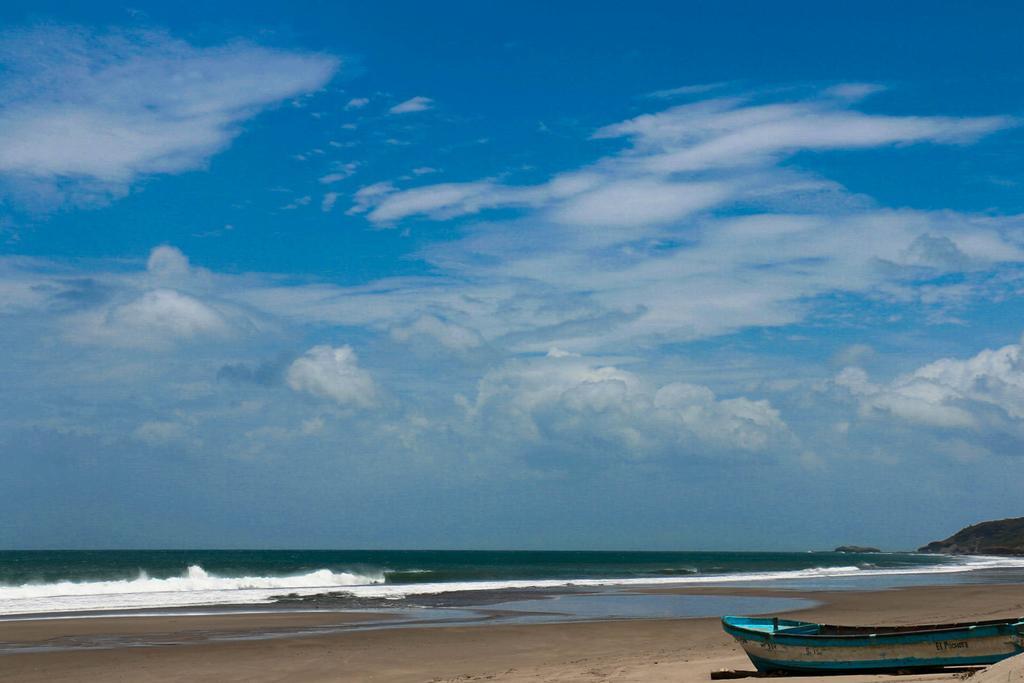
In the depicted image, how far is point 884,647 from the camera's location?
1373 cm

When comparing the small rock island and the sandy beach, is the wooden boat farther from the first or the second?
the small rock island

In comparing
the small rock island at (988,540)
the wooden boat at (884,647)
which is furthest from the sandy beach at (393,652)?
the small rock island at (988,540)

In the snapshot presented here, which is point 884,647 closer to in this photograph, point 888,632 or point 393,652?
point 888,632

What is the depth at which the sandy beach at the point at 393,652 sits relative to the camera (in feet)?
55.8

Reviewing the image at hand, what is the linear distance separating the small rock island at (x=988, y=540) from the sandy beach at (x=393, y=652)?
133 meters

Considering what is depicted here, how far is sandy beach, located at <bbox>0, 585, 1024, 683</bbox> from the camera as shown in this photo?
17.0 m

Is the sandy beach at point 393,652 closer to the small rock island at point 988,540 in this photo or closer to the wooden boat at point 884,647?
the wooden boat at point 884,647

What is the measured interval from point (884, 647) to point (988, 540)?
165397mm

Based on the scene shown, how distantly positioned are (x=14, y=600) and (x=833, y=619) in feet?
97.3

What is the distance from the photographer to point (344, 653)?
1992 centimetres

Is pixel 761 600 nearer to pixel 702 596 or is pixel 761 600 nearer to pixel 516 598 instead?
pixel 702 596

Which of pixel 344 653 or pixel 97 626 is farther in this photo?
pixel 97 626

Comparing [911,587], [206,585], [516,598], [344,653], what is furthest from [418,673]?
[206,585]

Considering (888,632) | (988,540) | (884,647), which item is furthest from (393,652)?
(988,540)
